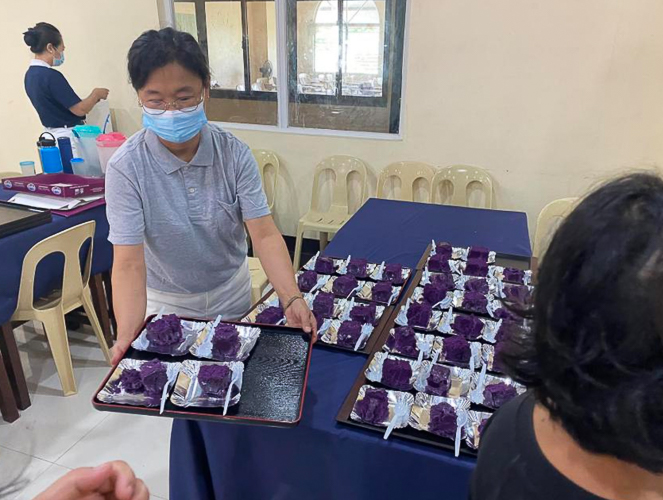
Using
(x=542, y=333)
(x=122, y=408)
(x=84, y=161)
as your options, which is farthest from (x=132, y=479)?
(x=84, y=161)

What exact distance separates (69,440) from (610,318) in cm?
204

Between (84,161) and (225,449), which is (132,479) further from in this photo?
(84,161)

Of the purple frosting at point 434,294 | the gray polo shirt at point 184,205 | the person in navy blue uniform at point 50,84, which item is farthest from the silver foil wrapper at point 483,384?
the person in navy blue uniform at point 50,84

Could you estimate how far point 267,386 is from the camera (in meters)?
1.01

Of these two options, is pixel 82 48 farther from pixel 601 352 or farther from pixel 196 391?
pixel 601 352

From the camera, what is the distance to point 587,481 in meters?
0.56

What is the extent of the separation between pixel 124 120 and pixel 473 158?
2.69 m

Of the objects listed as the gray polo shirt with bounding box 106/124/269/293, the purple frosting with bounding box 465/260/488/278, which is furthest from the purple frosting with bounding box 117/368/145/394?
the purple frosting with bounding box 465/260/488/278

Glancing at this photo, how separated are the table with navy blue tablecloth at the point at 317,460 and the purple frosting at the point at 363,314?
5.4 inches

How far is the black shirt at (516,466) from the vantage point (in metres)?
0.57

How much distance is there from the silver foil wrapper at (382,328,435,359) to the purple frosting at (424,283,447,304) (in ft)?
0.61

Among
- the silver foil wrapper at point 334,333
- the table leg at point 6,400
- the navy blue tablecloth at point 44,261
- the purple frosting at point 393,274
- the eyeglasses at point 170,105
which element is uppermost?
the eyeglasses at point 170,105

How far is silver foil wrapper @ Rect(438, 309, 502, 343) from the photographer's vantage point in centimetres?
124

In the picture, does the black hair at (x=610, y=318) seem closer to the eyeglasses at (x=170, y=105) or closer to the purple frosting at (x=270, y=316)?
the purple frosting at (x=270, y=316)
